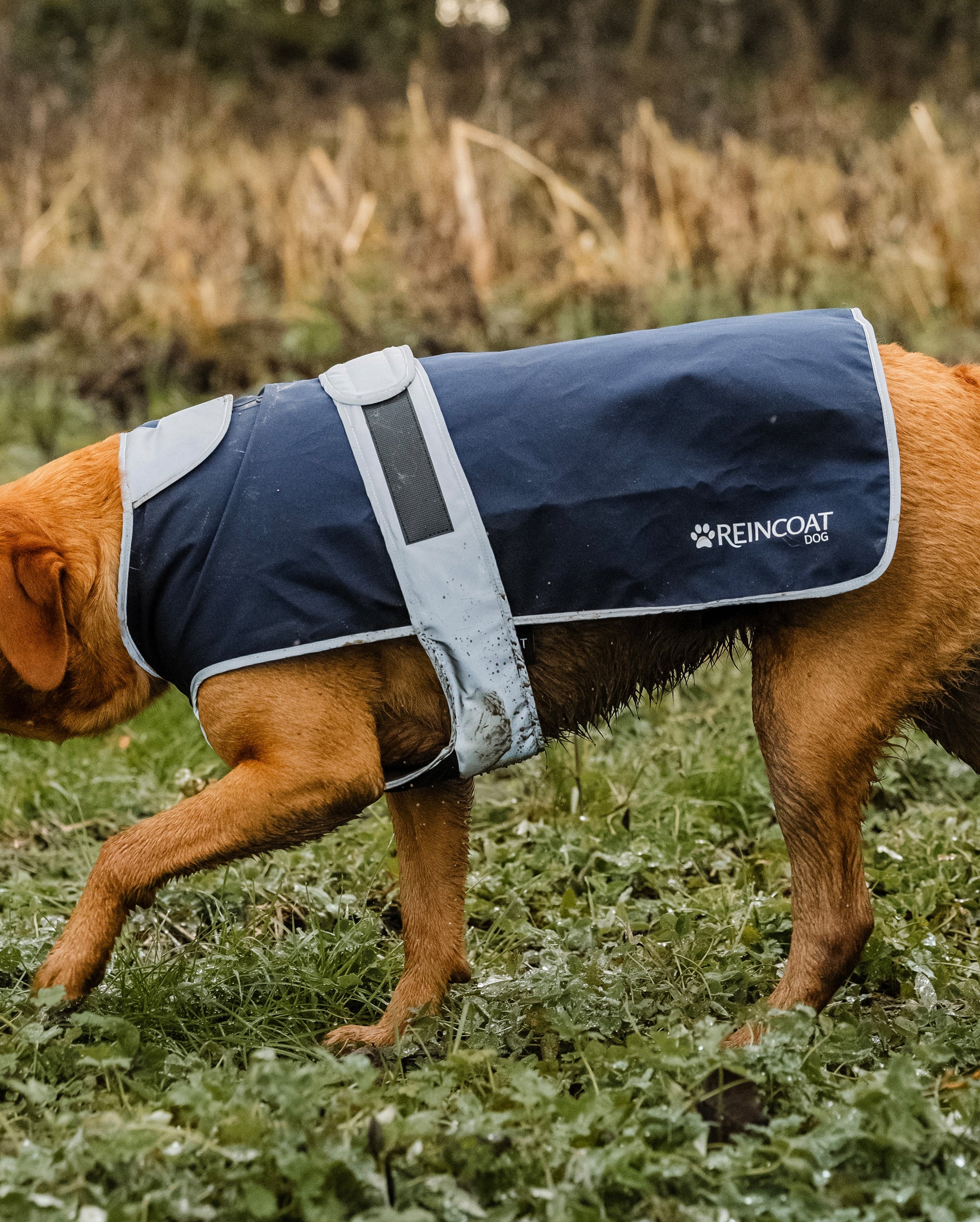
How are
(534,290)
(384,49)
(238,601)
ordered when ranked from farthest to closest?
1. (384,49)
2. (534,290)
3. (238,601)

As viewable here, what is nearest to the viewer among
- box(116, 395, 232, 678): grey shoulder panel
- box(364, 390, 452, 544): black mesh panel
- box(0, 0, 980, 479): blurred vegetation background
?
box(364, 390, 452, 544): black mesh panel

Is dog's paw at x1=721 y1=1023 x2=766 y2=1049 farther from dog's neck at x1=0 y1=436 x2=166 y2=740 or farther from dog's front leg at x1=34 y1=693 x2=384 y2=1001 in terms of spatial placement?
dog's neck at x1=0 y1=436 x2=166 y2=740

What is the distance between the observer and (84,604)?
3064 mm

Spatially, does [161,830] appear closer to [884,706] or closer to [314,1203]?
[314,1203]

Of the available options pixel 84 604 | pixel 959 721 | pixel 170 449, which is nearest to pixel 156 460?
pixel 170 449

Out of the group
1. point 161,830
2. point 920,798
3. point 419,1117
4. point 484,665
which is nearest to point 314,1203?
point 419,1117

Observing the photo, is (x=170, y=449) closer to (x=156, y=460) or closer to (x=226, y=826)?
(x=156, y=460)

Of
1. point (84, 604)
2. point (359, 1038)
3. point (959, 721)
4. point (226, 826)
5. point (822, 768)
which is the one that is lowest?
point (359, 1038)

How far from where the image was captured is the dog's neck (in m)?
3.06

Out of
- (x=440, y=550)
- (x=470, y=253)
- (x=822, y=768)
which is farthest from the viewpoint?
(x=470, y=253)

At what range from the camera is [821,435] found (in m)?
2.93

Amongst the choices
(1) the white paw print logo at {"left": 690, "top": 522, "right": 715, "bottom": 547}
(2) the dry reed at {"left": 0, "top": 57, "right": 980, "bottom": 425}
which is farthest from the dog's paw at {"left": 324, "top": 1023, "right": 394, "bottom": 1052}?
(2) the dry reed at {"left": 0, "top": 57, "right": 980, "bottom": 425}

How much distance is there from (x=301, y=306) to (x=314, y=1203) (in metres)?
7.86

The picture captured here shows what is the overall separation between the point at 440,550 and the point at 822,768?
98 cm
